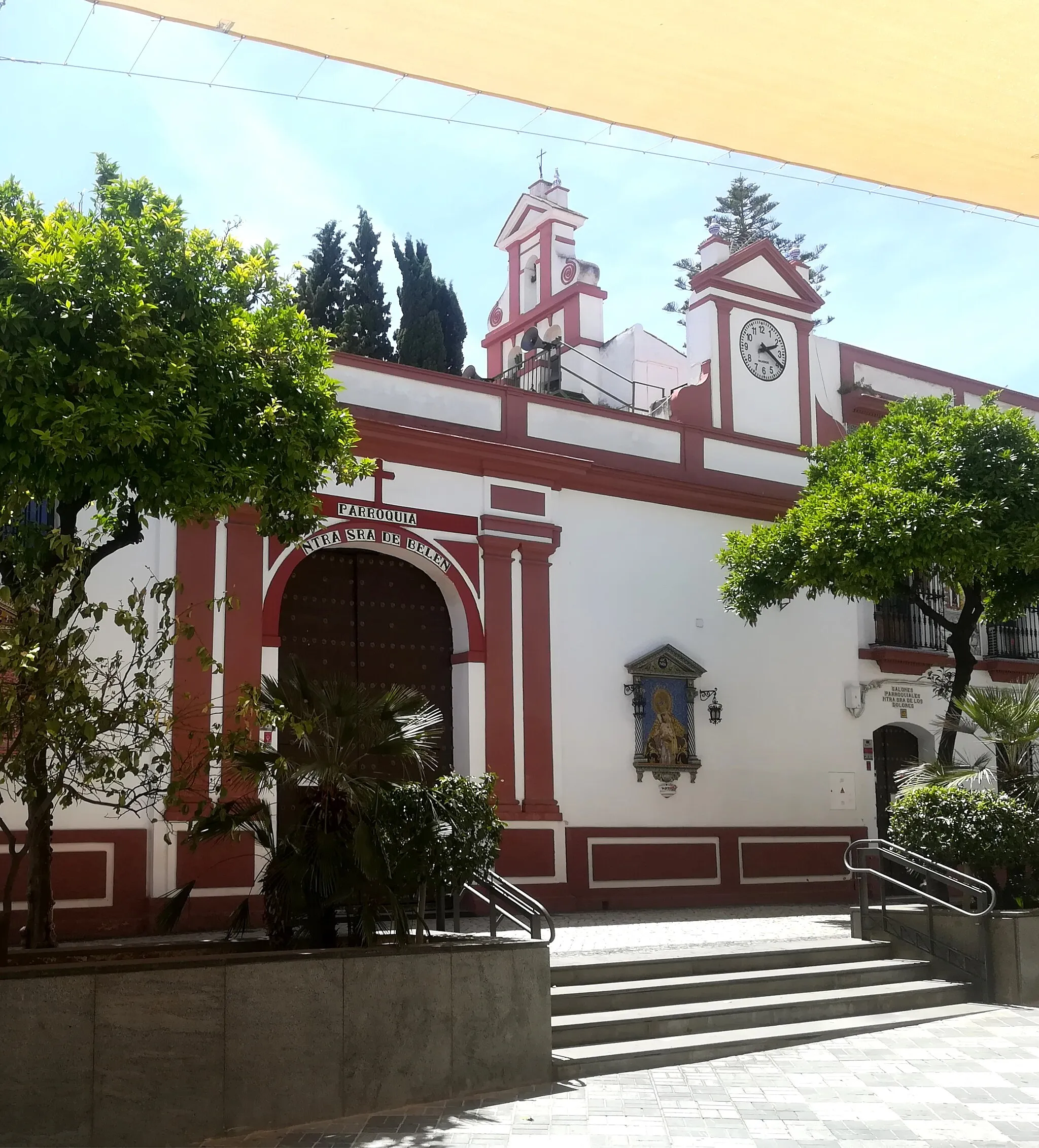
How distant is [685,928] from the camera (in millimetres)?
12484

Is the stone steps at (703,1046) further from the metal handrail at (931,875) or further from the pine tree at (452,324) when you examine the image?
the pine tree at (452,324)

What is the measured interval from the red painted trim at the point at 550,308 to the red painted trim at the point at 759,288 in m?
4.41

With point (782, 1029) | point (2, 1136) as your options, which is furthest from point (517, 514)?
point (2, 1136)

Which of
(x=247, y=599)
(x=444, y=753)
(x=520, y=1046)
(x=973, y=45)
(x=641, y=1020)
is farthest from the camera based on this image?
(x=444, y=753)

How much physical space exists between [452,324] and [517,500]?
10179 mm

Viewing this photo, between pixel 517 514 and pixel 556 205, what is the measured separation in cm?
998

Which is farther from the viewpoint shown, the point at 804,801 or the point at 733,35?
the point at 804,801

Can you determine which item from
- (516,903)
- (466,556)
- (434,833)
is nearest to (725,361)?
(466,556)

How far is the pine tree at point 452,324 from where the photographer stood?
78.4ft

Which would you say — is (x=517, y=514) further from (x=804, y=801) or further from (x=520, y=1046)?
(x=520, y=1046)

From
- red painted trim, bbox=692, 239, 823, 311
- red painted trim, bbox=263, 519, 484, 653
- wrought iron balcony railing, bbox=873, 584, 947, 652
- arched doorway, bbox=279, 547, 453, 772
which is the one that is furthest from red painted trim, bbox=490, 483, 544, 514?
wrought iron balcony railing, bbox=873, 584, 947, 652

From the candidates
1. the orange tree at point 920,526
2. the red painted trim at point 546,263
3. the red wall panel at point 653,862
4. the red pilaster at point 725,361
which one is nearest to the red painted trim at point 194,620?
the red wall panel at point 653,862

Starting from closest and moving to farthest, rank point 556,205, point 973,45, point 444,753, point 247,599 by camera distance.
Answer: point 973,45 < point 247,599 < point 444,753 < point 556,205

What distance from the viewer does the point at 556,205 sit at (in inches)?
895
